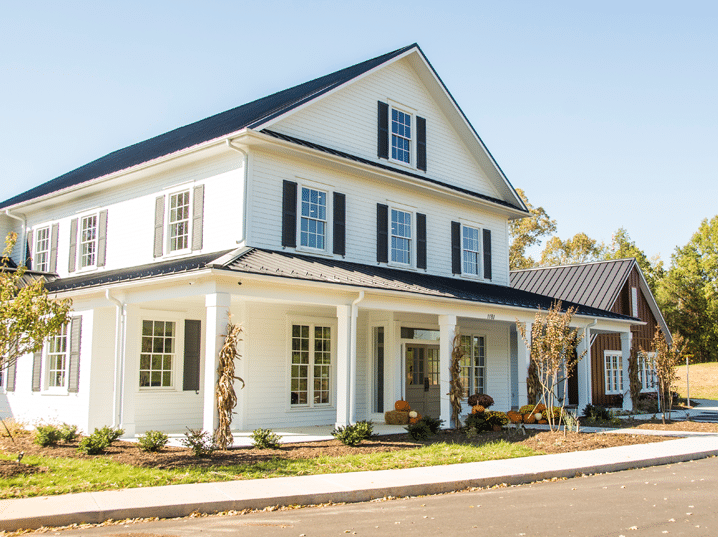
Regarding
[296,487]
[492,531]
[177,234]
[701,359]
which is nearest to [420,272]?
[177,234]

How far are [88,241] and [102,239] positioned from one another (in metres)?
0.74

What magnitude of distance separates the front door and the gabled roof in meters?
2.10

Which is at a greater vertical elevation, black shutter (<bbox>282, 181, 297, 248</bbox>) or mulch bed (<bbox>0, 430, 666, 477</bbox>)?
black shutter (<bbox>282, 181, 297, 248</bbox>)

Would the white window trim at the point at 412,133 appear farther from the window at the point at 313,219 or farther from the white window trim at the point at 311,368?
the white window trim at the point at 311,368

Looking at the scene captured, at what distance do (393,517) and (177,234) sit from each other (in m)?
10.2

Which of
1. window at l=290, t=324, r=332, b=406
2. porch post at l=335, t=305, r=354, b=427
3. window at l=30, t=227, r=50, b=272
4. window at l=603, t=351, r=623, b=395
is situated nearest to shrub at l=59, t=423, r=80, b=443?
window at l=290, t=324, r=332, b=406

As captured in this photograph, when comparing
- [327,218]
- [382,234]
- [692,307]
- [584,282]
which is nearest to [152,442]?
[327,218]

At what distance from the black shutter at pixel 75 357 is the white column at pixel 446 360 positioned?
8.25 metres

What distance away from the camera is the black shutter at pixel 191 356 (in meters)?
15.7

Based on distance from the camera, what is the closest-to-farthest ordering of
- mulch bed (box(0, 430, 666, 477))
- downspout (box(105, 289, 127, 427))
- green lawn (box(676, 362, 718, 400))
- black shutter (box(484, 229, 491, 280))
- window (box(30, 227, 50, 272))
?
mulch bed (box(0, 430, 666, 477))
downspout (box(105, 289, 127, 427))
window (box(30, 227, 50, 272))
black shutter (box(484, 229, 491, 280))
green lawn (box(676, 362, 718, 400))

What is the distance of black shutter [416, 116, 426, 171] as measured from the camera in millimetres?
19203

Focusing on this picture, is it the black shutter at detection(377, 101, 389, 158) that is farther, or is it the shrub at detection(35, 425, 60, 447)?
the black shutter at detection(377, 101, 389, 158)

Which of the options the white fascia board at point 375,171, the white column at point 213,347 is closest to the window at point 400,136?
the white fascia board at point 375,171

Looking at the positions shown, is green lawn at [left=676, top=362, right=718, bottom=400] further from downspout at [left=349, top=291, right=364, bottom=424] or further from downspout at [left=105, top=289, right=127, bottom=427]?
downspout at [left=105, top=289, right=127, bottom=427]
